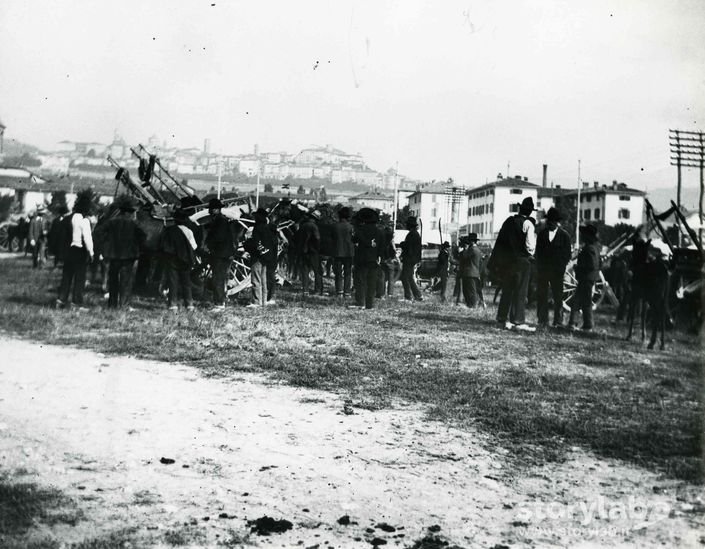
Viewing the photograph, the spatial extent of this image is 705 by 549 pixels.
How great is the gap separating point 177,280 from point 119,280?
967mm

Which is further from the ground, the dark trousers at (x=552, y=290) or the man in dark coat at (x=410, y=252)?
the man in dark coat at (x=410, y=252)

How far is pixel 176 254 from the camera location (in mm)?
12031

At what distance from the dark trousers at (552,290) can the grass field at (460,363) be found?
0.83m

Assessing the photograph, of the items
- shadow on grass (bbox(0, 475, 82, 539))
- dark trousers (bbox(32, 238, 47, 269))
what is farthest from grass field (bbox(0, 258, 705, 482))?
dark trousers (bbox(32, 238, 47, 269))

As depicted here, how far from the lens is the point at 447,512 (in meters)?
3.76

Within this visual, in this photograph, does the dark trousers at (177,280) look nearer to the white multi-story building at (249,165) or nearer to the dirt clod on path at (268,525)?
the dirt clod on path at (268,525)

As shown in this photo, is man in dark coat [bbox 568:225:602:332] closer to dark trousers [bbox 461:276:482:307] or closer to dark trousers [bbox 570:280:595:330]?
dark trousers [bbox 570:280:595:330]

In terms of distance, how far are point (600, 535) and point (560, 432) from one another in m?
1.68

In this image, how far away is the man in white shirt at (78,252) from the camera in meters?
11.6

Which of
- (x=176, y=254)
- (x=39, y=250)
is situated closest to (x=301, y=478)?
(x=176, y=254)

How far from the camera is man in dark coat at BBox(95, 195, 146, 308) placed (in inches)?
461

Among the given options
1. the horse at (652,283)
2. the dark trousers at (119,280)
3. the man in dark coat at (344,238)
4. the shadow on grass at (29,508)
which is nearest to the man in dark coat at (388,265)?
the man in dark coat at (344,238)

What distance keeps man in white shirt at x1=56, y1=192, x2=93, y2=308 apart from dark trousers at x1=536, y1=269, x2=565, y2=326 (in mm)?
7665

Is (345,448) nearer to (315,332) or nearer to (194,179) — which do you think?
(315,332)
